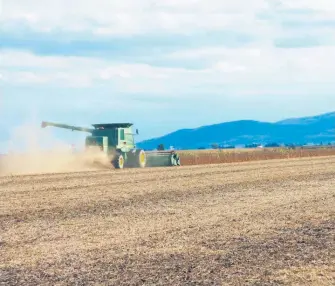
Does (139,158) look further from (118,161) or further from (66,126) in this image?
(66,126)

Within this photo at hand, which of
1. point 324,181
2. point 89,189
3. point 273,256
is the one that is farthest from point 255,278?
point 324,181

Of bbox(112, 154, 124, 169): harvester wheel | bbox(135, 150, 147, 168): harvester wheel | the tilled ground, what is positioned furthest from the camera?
bbox(135, 150, 147, 168): harvester wheel

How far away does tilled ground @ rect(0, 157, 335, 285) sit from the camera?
8.88 metres

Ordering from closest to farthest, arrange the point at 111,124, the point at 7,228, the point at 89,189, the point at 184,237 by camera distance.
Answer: the point at 184,237
the point at 7,228
the point at 89,189
the point at 111,124

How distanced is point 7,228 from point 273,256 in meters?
5.79

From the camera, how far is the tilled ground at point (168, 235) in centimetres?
888

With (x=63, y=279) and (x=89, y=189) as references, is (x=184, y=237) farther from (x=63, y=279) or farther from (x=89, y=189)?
(x=89, y=189)

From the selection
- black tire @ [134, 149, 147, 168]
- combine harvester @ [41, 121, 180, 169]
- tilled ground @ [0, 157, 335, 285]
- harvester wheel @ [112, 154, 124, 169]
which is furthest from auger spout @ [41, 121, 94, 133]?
tilled ground @ [0, 157, 335, 285]

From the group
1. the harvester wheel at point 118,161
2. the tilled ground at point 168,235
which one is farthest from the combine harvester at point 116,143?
the tilled ground at point 168,235

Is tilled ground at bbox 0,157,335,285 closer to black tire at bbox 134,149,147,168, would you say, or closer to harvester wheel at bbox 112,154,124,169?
harvester wheel at bbox 112,154,124,169

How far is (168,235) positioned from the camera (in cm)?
1215

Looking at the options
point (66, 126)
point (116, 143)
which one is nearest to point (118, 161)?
point (116, 143)

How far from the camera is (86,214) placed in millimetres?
15328

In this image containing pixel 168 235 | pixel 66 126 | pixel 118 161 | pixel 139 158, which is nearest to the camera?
pixel 168 235
